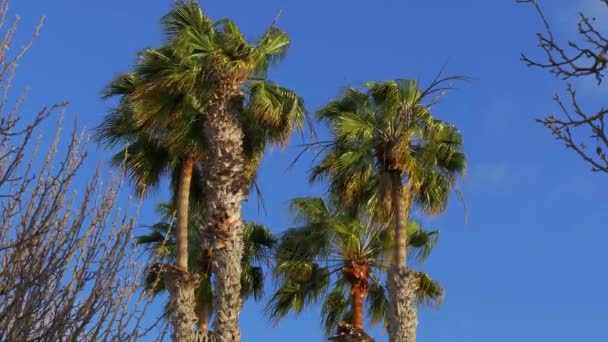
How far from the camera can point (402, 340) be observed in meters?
19.2

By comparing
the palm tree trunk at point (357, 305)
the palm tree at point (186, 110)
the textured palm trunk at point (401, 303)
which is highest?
the palm tree at point (186, 110)

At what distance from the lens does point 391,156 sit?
66.8 feet

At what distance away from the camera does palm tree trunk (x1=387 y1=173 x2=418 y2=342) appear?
1931 cm

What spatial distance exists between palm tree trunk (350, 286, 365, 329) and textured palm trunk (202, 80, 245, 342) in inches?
184

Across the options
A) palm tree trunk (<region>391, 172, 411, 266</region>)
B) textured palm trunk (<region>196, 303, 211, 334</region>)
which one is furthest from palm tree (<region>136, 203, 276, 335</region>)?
palm tree trunk (<region>391, 172, 411, 266</region>)

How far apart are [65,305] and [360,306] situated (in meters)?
15.2

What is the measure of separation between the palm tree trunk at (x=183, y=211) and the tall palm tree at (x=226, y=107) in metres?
1.23

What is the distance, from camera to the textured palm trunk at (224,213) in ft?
55.6

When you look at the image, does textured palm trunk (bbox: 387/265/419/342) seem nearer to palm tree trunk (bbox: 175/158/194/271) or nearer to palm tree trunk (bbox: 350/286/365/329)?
palm tree trunk (bbox: 350/286/365/329)

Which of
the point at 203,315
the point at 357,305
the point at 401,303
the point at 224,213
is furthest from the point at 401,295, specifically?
the point at 203,315

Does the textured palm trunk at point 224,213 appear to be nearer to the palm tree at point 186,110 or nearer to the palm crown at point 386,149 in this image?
the palm tree at point 186,110

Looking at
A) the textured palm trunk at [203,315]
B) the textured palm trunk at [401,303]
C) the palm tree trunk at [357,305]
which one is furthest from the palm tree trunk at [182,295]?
the palm tree trunk at [357,305]

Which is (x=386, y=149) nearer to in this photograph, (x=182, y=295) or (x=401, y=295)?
(x=401, y=295)

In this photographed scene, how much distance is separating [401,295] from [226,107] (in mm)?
4767
